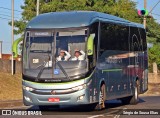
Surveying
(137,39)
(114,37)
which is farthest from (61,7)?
(114,37)

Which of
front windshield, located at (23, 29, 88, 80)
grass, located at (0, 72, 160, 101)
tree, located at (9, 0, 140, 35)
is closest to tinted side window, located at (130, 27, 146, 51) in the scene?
front windshield, located at (23, 29, 88, 80)

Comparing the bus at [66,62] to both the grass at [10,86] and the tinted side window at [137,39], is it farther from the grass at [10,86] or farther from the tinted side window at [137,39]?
the grass at [10,86]

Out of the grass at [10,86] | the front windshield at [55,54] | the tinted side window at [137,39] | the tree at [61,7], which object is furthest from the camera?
the tree at [61,7]

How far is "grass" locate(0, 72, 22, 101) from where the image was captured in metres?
31.4

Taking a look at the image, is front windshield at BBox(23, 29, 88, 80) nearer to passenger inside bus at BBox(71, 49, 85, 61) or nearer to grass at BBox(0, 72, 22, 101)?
passenger inside bus at BBox(71, 49, 85, 61)

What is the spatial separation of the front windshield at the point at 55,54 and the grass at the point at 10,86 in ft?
41.8

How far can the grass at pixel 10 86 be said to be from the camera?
103 feet

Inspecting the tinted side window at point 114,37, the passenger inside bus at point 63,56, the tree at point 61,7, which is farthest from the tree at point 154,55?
the passenger inside bus at point 63,56

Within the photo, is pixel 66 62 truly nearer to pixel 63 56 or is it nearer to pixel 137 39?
pixel 63 56

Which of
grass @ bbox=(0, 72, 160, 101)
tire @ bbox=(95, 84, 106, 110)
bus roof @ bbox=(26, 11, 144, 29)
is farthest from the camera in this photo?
grass @ bbox=(0, 72, 160, 101)

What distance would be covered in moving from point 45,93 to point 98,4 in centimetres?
3347

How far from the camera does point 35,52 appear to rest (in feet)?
57.6

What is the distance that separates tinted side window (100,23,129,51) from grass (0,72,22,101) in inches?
418

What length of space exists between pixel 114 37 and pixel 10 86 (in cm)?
1615
